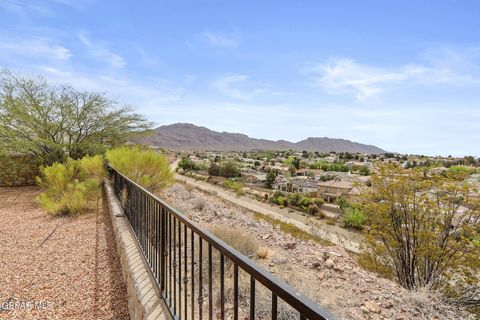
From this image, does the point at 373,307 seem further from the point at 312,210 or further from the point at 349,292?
the point at 312,210

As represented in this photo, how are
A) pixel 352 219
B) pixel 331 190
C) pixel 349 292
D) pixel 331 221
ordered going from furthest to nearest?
pixel 331 190 < pixel 331 221 < pixel 352 219 < pixel 349 292

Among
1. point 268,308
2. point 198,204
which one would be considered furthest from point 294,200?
point 268,308

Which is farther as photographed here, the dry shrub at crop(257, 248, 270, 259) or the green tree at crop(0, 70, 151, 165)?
the green tree at crop(0, 70, 151, 165)

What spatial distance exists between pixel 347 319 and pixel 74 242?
16.1 feet

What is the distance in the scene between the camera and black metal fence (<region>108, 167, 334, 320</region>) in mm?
1136

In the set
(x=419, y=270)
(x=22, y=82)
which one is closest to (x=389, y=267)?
(x=419, y=270)

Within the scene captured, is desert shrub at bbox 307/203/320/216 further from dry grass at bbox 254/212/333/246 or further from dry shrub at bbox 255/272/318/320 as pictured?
dry shrub at bbox 255/272/318/320

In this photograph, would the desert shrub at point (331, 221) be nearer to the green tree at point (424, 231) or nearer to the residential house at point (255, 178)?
the green tree at point (424, 231)

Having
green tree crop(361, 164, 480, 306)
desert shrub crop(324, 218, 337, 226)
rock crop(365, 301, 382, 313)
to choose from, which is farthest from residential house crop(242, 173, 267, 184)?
rock crop(365, 301, 382, 313)

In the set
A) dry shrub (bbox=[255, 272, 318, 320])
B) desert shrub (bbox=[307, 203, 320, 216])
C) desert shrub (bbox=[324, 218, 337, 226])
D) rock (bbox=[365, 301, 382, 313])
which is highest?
dry shrub (bbox=[255, 272, 318, 320])

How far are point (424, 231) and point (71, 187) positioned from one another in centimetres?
1101

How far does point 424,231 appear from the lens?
1013cm

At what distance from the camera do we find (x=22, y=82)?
13.8m

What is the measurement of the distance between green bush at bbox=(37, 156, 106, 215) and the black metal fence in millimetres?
3991
